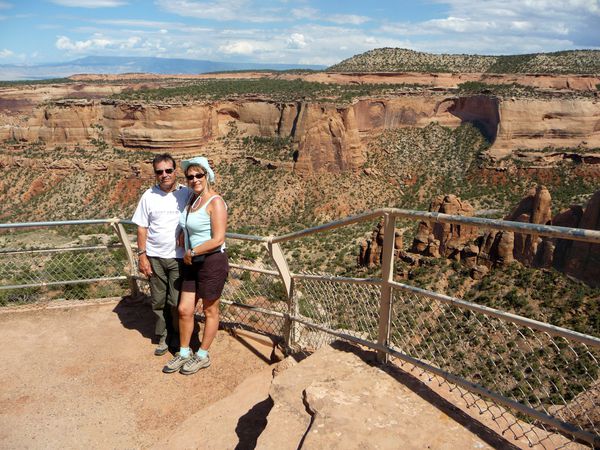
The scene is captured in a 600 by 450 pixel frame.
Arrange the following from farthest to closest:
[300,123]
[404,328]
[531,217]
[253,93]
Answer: [253,93], [300,123], [531,217], [404,328]

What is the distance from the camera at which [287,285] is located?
5555 millimetres

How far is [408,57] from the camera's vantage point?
3002 inches

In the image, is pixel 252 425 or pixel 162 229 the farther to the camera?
pixel 162 229

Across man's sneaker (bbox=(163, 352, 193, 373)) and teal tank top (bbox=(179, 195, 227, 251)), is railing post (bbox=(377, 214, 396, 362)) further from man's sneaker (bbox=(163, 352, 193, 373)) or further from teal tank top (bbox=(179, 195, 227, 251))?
man's sneaker (bbox=(163, 352, 193, 373))

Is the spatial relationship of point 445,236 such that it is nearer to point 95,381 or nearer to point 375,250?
point 375,250

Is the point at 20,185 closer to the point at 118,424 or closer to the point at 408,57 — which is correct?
the point at 118,424

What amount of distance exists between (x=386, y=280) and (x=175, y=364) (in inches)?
113

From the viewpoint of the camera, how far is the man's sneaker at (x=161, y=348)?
5742mm

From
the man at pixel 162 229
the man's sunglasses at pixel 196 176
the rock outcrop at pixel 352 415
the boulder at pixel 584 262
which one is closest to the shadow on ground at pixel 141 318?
the man at pixel 162 229

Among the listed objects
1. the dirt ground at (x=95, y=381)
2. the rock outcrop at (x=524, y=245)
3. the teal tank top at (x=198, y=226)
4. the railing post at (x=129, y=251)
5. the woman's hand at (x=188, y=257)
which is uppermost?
the teal tank top at (x=198, y=226)

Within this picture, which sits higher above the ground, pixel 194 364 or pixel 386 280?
pixel 386 280

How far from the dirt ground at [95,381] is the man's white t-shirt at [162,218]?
4.73 feet

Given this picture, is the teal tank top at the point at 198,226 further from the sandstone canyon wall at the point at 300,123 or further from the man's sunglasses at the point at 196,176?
the sandstone canyon wall at the point at 300,123

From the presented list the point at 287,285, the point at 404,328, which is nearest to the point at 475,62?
the point at 404,328
